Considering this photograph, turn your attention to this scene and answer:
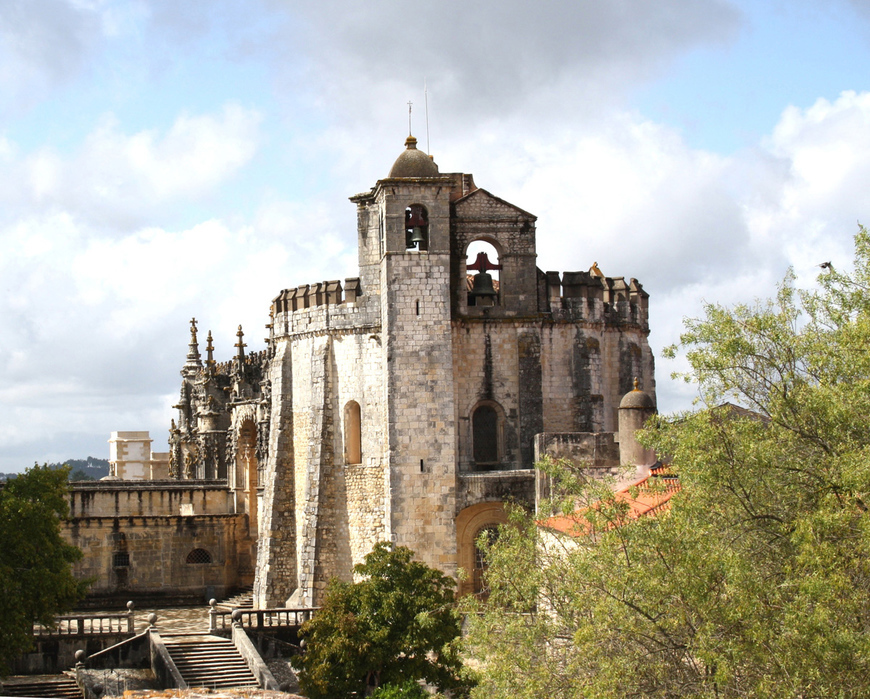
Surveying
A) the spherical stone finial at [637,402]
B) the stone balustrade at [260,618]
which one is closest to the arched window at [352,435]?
the stone balustrade at [260,618]

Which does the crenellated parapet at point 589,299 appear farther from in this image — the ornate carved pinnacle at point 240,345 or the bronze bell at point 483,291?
the ornate carved pinnacle at point 240,345

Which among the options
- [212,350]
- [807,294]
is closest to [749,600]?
[807,294]

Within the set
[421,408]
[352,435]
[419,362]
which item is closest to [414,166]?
[419,362]

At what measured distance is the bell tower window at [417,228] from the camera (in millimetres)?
36531

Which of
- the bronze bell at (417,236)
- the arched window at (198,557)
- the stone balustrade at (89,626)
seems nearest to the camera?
the stone balustrade at (89,626)

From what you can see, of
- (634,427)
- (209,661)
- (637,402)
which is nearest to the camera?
(209,661)

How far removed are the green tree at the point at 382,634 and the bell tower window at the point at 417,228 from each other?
10.1 meters

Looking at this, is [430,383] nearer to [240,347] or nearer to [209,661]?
[209,661]

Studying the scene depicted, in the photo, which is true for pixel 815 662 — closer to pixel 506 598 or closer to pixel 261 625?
pixel 506 598

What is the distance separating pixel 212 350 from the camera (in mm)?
58281

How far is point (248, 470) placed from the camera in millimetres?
47031

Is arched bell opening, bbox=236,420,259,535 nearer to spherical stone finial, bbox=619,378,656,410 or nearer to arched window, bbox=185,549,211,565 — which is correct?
arched window, bbox=185,549,211,565

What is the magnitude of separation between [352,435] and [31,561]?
9.48 meters

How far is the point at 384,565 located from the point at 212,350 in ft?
98.8
